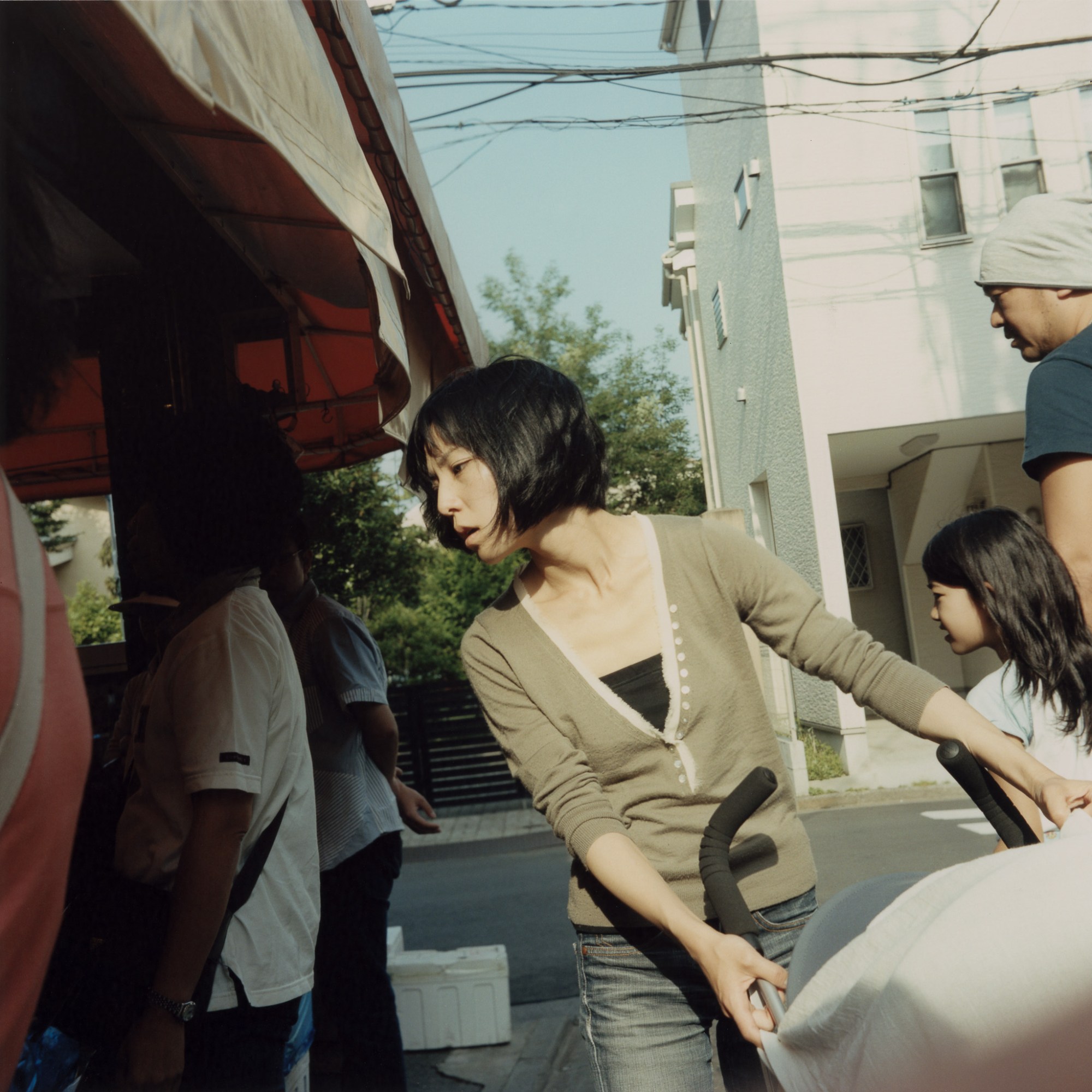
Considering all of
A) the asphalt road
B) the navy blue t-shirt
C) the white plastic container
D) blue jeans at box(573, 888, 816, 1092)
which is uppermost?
the navy blue t-shirt

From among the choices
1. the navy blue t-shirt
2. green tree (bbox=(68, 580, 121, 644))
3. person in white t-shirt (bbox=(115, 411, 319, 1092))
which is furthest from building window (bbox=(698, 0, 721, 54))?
person in white t-shirt (bbox=(115, 411, 319, 1092))

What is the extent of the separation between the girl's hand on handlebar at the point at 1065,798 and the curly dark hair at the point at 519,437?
3.14ft

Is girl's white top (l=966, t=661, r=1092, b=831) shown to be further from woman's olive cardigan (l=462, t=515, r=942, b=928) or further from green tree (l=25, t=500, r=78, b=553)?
green tree (l=25, t=500, r=78, b=553)

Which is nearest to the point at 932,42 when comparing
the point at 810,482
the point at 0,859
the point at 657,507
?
the point at 810,482

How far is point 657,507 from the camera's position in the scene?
26.6 meters

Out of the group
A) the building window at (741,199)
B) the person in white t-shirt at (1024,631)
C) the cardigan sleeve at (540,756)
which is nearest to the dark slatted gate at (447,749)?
the building window at (741,199)

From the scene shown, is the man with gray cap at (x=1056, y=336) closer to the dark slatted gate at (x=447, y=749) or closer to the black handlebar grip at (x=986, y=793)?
the black handlebar grip at (x=986, y=793)

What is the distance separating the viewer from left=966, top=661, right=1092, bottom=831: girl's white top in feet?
7.65

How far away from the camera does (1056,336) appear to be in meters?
2.22

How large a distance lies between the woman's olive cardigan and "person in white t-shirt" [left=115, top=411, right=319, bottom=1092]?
0.46m

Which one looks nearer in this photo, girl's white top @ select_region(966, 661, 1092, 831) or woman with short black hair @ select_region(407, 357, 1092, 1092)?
woman with short black hair @ select_region(407, 357, 1092, 1092)

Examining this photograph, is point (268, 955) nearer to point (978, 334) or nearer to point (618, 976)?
point (618, 976)

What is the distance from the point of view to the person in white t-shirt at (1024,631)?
7.83ft

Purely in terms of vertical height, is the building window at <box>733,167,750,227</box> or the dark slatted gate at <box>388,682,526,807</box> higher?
the building window at <box>733,167,750,227</box>
